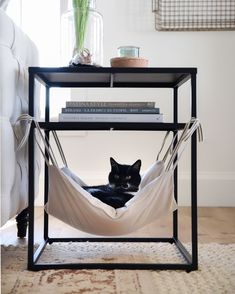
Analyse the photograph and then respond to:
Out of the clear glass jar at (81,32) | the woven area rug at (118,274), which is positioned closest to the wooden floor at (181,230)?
the woven area rug at (118,274)

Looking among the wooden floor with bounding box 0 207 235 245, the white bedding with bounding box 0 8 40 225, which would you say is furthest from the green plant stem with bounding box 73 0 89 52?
the wooden floor with bounding box 0 207 235 245

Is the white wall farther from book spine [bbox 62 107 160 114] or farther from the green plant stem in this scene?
book spine [bbox 62 107 160 114]

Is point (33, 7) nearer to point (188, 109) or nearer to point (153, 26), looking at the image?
point (153, 26)

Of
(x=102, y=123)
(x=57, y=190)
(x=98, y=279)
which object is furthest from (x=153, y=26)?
(x=98, y=279)

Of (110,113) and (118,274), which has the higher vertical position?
(110,113)

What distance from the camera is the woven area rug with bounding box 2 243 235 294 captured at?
90 centimetres

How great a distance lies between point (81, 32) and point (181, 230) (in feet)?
2.89

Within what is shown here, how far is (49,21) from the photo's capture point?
231 cm

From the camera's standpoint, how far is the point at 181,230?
5.20 ft

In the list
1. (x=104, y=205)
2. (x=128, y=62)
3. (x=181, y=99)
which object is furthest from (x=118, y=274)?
(x=181, y=99)

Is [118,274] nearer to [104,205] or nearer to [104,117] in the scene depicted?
[104,205]

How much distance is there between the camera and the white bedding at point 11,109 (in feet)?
3.29

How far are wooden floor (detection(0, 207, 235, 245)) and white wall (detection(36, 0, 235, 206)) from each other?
1.18ft

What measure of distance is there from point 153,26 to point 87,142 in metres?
0.79
